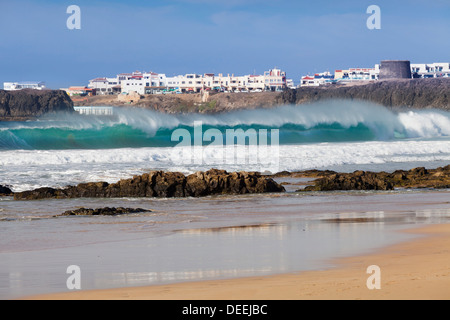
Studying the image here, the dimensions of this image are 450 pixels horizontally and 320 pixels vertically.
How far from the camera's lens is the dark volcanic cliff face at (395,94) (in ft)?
262

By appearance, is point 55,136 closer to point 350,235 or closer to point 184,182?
point 184,182

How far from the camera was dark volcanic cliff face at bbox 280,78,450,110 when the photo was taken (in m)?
79.9

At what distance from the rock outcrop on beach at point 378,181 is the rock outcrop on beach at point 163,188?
103 centimetres

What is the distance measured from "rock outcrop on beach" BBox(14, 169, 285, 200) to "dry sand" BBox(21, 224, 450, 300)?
6532mm

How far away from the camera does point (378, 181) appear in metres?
13.0

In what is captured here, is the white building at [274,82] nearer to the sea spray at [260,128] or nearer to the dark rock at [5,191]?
the sea spray at [260,128]

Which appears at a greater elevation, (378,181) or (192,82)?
(192,82)

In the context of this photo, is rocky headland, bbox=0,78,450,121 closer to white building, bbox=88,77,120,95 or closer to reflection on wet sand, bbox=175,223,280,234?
white building, bbox=88,77,120,95

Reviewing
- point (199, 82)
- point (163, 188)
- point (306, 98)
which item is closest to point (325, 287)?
point (163, 188)

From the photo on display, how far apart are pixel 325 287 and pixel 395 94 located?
79.9 meters

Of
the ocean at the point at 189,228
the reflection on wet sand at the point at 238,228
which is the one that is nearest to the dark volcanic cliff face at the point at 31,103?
the ocean at the point at 189,228

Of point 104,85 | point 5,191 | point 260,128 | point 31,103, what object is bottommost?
point 5,191

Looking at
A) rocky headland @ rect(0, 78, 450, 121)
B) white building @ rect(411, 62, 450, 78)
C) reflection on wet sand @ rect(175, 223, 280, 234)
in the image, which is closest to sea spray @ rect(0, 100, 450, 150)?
reflection on wet sand @ rect(175, 223, 280, 234)

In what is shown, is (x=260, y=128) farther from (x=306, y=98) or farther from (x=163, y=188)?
(x=306, y=98)
